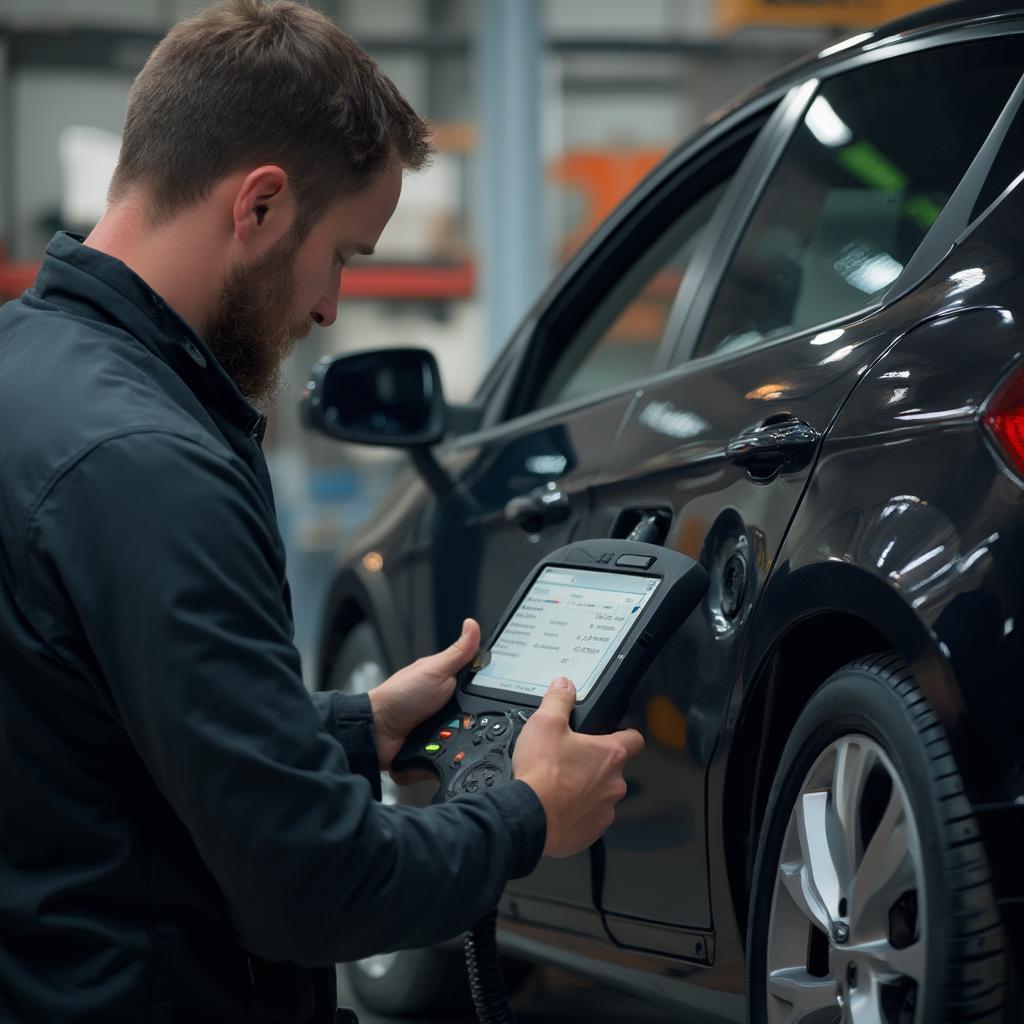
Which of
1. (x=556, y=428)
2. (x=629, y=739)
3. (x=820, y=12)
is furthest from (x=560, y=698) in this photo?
(x=820, y=12)

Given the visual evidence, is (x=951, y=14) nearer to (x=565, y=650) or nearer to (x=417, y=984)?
(x=565, y=650)

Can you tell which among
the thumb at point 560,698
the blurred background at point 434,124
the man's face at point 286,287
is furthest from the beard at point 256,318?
the blurred background at point 434,124

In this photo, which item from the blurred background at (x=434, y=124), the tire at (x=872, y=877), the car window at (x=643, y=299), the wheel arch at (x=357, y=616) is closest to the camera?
the tire at (x=872, y=877)

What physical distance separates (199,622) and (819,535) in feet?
2.54

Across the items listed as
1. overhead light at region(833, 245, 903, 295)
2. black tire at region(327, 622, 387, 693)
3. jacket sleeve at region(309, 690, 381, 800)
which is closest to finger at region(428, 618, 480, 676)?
jacket sleeve at region(309, 690, 381, 800)

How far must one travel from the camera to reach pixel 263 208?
1.73 m

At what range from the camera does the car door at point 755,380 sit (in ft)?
6.73

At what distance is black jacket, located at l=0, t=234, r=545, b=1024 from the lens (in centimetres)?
147

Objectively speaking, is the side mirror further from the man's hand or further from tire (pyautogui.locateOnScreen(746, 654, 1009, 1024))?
tire (pyautogui.locateOnScreen(746, 654, 1009, 1024))

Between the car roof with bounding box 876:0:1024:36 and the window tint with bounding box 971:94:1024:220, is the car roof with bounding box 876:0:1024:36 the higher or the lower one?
the higher one

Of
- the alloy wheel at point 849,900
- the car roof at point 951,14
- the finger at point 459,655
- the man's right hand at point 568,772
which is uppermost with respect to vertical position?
the car roof at point 951,14

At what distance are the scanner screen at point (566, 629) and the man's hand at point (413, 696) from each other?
5 cm

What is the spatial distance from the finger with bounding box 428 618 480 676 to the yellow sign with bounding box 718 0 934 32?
21.5ft

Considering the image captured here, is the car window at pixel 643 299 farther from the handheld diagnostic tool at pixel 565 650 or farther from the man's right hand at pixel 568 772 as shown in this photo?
the man's right hand at pixel 568 772
